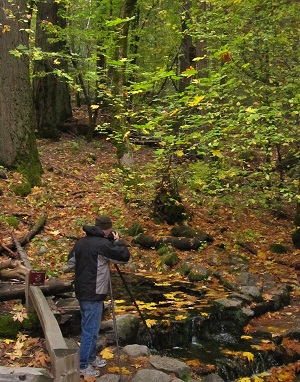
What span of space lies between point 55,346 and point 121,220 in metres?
8.84

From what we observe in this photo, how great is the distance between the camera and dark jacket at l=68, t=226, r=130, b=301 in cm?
586

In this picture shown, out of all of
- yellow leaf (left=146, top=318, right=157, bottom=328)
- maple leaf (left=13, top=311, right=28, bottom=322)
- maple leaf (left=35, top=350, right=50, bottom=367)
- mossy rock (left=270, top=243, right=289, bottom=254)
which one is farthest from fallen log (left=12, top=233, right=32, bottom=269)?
mossy rock (left=270, top=243, right=289, bottom=254)

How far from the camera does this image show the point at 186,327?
335 inches

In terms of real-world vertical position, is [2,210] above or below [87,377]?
above

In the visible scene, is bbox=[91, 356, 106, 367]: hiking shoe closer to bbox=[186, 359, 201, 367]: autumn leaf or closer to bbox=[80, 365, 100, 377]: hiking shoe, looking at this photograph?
bbox=[80, 365, 100, 377]: hiking shoe

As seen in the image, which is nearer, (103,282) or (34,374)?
(34,374)

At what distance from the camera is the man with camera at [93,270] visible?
19.3 feet

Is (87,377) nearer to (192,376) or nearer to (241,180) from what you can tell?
(192,376)

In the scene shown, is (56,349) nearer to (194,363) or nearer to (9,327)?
(9,327)

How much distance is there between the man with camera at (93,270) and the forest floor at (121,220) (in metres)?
4.52

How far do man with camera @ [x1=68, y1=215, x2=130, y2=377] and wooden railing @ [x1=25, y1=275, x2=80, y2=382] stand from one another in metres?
0.51

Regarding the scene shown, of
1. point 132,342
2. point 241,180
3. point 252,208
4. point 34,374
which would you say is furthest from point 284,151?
point 34,374

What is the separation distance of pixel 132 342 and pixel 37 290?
1.97 meters

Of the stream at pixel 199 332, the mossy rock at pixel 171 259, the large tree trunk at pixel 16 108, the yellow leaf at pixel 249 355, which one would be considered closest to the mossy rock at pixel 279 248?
the mossy rock at pixel 171 259
